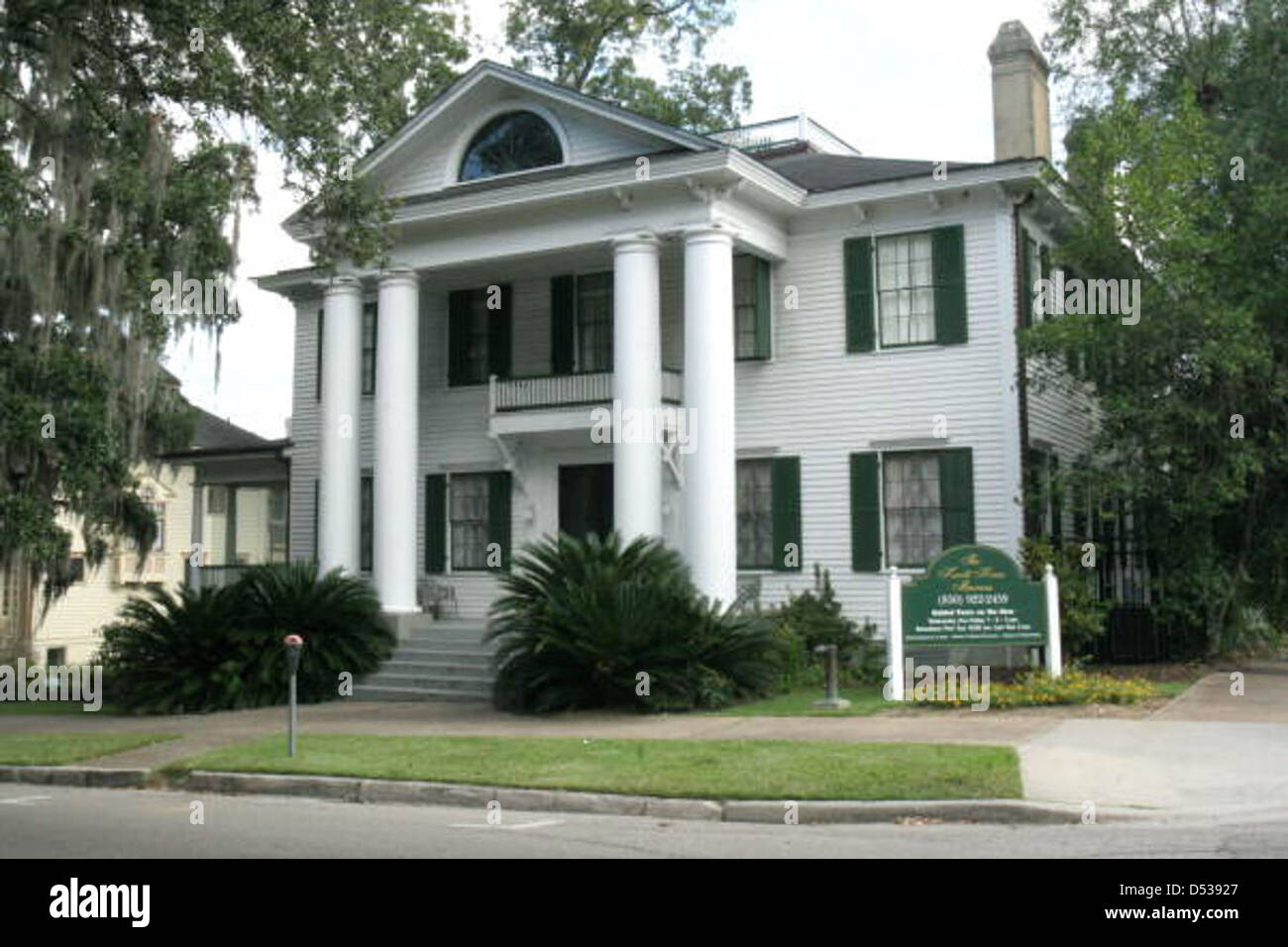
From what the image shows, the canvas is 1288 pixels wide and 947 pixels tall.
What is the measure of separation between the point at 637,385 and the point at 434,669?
484cm

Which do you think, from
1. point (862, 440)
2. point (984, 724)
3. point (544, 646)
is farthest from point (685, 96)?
point (984, 724)

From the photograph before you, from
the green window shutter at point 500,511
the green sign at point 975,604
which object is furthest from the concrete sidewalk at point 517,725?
the green window shutter at point 500,511

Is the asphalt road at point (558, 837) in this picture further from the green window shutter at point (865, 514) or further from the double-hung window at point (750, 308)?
the double-hung window at point (750, 308)

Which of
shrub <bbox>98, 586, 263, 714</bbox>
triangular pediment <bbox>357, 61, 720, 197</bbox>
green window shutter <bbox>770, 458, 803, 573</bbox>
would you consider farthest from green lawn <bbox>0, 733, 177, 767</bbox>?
triangular pediment <bbox>357, 61, 720, 197</bbox>

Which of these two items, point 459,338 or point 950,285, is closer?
point 950,285

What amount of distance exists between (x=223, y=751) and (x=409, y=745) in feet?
6.01

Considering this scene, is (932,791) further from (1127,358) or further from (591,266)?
(591,266)

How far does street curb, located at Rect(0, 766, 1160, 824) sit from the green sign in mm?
5887

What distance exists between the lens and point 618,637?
15539 mm

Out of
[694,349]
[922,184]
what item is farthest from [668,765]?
[922,184]

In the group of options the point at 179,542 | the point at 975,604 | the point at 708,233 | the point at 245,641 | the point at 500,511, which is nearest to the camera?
the point at 975,604

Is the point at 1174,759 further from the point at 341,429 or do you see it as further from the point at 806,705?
the point at 341,429

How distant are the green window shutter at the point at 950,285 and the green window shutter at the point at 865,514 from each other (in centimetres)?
204

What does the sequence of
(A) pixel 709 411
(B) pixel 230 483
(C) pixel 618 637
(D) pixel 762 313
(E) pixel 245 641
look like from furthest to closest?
(B) pixel 230 483 → (D) pixel 762 313 → (A) pixel 709 411 → (E) pixel 245 641 → (C) pixel 618 637
